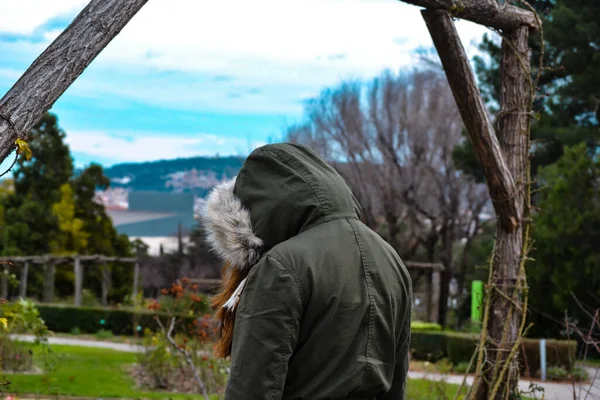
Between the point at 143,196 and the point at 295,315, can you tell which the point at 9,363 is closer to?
the point at 295,315

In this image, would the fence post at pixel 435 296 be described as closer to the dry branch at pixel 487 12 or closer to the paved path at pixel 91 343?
the paved path at pixel 91 343

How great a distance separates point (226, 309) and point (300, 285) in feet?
0.98

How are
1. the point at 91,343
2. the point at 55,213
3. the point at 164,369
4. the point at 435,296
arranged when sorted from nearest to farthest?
the point at 164,369 → the point at 91,343 → the point at 435,296 → the point at 55,213

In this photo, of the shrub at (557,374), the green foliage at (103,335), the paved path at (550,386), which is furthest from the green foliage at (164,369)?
the green foliage at (103,335)

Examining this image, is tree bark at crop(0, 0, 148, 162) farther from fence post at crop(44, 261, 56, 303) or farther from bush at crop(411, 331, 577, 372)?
fence post at crop(44, 261, 56, 303)

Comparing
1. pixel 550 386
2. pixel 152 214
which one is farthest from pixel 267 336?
pixel 152 214

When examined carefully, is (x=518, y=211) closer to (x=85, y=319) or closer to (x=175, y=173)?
(x=85, y=319)

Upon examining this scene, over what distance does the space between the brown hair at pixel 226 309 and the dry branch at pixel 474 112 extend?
2.54 meters

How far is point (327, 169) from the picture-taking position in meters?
2.12

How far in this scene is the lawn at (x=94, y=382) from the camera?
7840 mm

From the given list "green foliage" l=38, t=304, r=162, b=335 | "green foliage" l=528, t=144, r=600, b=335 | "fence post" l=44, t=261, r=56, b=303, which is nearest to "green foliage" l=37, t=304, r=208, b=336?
"green foliage" l=38, t=304, r=162, b=335

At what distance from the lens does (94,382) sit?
31.1 feet

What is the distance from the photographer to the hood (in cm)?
201

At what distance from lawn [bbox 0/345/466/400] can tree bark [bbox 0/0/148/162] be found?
14.7 feet
